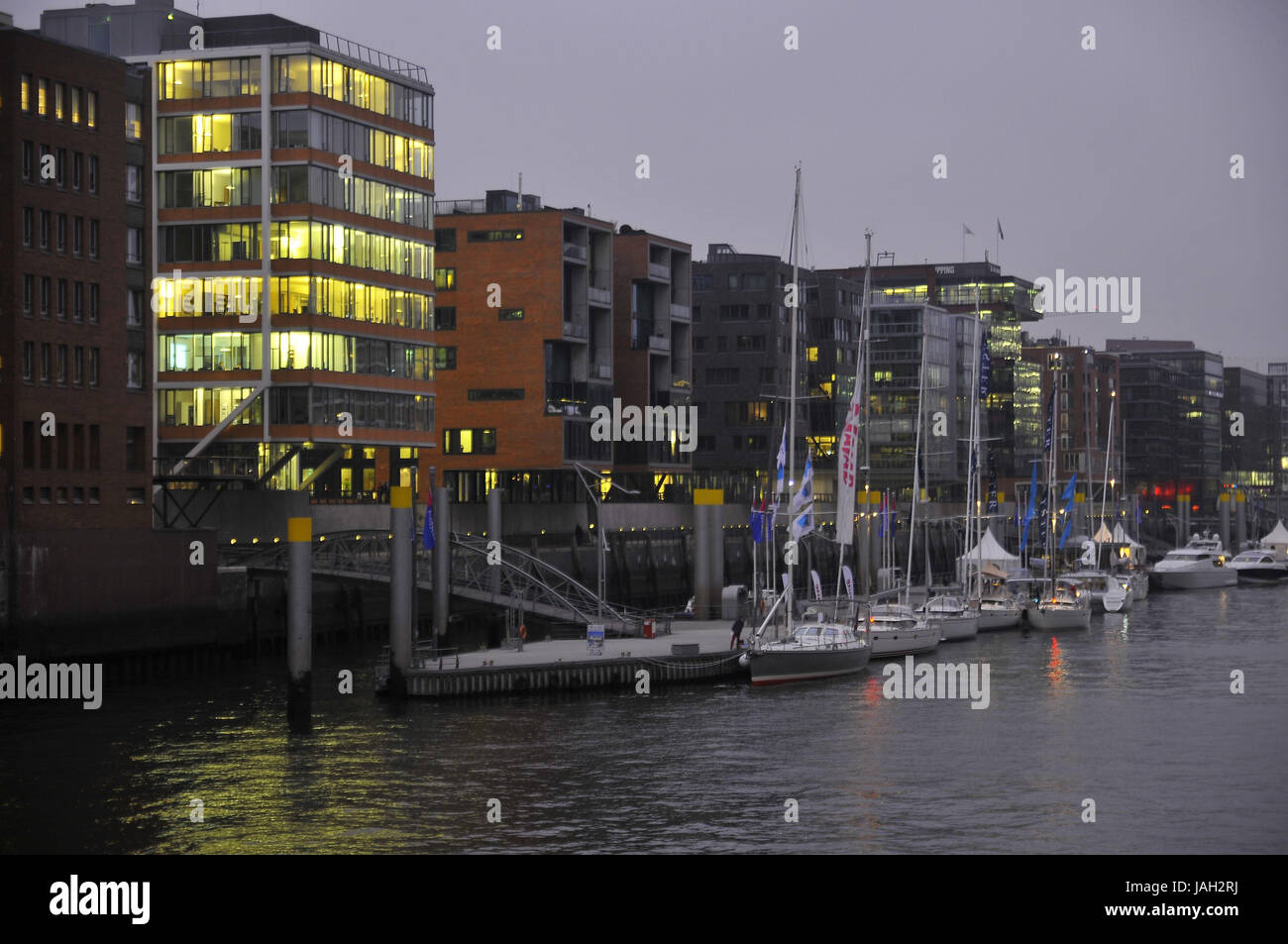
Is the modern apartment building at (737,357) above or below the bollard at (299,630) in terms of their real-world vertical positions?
above

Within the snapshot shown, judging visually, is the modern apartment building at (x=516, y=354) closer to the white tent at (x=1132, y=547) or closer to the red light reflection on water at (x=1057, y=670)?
the red light reflection on water at (x=1057, y=670)

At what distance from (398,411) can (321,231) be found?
13.1m

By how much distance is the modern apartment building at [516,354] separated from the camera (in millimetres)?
126312

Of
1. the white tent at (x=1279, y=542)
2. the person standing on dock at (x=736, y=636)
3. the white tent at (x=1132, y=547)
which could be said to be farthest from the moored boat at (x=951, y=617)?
the white tent at (x=1279, y=542)

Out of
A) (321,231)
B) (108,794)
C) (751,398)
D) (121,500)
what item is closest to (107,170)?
(121,500)

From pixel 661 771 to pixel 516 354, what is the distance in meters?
79.9

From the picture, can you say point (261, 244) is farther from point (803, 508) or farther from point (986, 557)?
point (986, 557)

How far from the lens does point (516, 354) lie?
127m

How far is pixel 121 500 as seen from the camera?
79125mm

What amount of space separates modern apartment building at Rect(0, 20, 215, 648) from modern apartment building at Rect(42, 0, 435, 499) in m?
21.9

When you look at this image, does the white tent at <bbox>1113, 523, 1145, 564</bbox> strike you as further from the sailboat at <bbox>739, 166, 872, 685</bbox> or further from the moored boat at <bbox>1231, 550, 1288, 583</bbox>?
the sailboat at <bbox>739, 166, 872, 685</bbox>

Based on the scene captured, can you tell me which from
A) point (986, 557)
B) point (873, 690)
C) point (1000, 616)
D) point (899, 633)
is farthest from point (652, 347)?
point (873, 690)

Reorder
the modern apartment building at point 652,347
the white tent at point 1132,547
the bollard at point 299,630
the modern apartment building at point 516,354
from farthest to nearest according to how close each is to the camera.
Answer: the white tent at point 1132,547 → the modern apartment building at point 652,347 → the modern apartment building at point 516,354 → the bollard at point 299,630

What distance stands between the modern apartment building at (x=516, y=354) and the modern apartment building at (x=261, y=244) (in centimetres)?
1887
